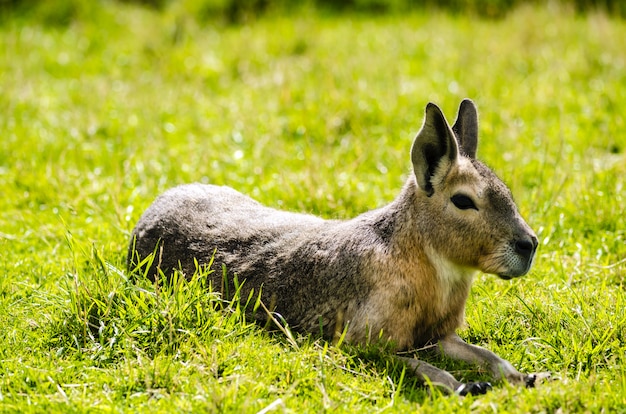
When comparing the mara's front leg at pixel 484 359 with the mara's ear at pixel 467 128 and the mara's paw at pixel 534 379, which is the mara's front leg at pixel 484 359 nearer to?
the mara's paw at pixel 534 379

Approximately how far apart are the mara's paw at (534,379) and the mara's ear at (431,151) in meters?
0.96

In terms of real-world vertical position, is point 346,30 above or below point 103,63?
above

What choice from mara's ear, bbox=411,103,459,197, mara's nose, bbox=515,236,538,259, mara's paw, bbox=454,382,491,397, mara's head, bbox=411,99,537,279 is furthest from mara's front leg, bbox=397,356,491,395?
mara's ear, bbox=411,103,459,197

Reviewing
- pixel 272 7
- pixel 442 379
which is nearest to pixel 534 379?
pixel 442 379

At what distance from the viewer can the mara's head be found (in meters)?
3.91

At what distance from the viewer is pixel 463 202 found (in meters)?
3.99

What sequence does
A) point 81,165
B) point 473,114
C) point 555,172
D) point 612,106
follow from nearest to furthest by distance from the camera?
point 473,114 < point 555,172 < point 81,165 < point 612,106

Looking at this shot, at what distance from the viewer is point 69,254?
17.2 feet

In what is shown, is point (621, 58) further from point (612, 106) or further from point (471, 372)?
point (471, 372)

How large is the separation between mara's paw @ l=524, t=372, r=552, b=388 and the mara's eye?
0.80 metres

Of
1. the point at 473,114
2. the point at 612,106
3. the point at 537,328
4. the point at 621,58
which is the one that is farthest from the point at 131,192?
the point at 621,58

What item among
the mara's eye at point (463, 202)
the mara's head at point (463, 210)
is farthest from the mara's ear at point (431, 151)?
the mara's eye at point (463, 202)

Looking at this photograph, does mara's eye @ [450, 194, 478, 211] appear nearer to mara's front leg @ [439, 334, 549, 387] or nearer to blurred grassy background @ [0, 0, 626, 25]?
mara's front leg @ [439, 334, 549, 387]

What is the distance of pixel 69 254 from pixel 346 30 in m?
5.79
